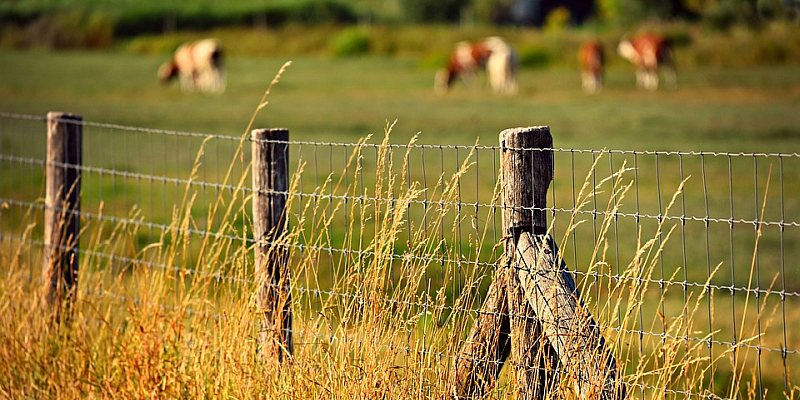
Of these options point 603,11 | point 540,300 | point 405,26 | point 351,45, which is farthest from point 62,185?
point 603,11

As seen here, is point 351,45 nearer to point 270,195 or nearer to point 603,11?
point 603,11

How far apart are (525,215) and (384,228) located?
0.57 m

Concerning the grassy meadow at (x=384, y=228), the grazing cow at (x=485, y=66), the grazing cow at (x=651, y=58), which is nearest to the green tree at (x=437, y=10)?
the grassy meadow at (x=384, y=228)

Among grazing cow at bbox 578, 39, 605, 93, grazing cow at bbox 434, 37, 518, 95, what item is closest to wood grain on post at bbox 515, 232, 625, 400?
grazing cow at bbox 578, 39, 605, 93

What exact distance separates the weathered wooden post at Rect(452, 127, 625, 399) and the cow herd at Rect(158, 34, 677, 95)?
107 ft

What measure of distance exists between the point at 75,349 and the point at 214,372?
3.22 ft

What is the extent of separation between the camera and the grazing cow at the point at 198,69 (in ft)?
Answer: 153

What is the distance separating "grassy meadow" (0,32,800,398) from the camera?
456cm

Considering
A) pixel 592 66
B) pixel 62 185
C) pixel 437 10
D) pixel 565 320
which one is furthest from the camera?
pixel 437 10

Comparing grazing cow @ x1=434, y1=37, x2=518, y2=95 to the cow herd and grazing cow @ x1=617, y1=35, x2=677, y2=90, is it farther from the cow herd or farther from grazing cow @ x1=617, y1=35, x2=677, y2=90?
→ grazing cow @ x1=617, y1=35, x2=677, y2=90

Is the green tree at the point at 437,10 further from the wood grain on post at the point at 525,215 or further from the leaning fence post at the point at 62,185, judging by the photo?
the wood grain on post at the point at 525,215

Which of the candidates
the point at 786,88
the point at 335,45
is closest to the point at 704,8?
the point at 335,45

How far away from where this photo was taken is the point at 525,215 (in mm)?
4629

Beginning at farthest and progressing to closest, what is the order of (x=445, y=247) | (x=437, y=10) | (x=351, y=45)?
(x=437, y=10)
(x=351, y=45)
(x=445, y=247)
